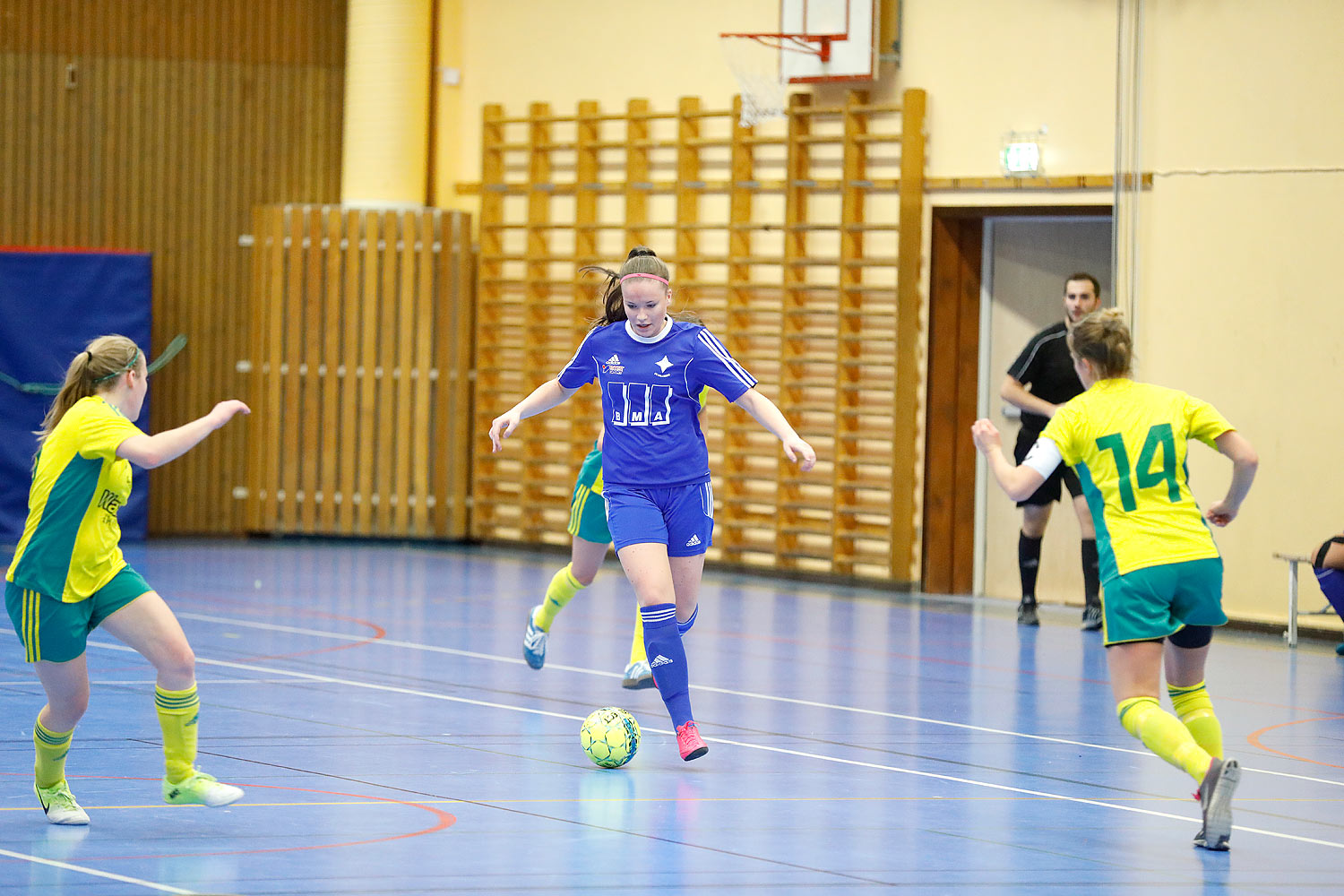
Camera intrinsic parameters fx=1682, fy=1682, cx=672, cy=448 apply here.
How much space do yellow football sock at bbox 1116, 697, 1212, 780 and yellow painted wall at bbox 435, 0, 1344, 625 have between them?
18.8 feet

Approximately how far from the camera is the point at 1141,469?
471 centimetres

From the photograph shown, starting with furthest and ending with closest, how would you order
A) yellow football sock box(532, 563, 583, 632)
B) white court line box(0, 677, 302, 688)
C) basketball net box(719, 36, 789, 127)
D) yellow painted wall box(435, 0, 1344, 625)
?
basketball net box(719, 36, 789, 127) → yellow painted wall box(435, 0, 1344, 625) → yellow football sock box(532, 563, 583, 632) → white court line box(0, 677, 302, 688)

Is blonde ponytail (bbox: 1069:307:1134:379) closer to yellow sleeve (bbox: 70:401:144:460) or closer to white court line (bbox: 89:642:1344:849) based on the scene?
white court line (bbox: 89:642:1344:849)

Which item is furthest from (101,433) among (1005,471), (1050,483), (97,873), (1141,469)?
(1050,483)

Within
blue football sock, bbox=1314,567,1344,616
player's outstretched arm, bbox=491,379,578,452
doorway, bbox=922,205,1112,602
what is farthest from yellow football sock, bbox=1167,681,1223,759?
doorway, bbox=922,205,1112,602

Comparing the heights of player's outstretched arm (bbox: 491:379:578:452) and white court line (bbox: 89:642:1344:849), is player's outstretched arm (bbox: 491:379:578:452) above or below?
above

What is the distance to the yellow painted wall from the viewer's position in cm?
985

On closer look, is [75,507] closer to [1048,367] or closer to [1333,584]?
[1048,367]

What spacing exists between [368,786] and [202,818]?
0.59 m

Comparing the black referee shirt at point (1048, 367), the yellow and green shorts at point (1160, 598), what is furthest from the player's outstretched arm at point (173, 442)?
the black referee shirt at point (1048, 367)

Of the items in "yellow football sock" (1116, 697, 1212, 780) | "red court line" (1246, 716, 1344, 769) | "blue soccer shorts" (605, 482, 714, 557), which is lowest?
"red court line" (1246, 716, 1344, 769)

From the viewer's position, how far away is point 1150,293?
34.5ft

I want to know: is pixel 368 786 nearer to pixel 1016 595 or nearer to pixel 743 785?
pixel 743 785

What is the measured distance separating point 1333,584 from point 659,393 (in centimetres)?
492
